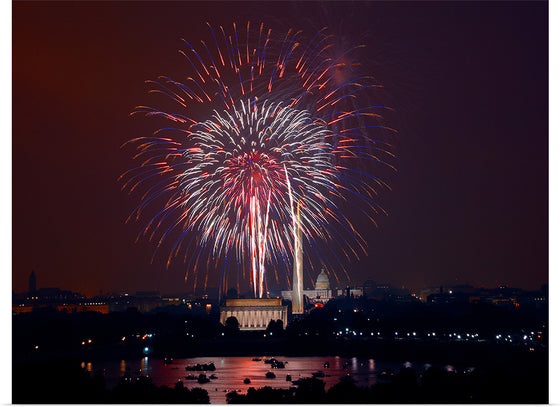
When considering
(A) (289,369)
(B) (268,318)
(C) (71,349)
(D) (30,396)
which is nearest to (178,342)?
(C) (71,349)

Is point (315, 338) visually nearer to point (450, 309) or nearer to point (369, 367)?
point (369, 367)

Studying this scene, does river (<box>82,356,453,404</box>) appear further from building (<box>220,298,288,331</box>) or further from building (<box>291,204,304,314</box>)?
building (<box>291,204,304,314</box>)

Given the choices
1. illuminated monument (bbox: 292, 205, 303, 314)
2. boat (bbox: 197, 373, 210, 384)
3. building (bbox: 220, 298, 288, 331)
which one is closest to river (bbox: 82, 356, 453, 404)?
boat (bbox: 197, 373, 210, 384)

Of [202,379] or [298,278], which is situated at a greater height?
[298,278]

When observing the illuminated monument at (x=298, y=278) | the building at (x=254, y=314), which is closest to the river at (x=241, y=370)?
the building at (x=254, y=314)

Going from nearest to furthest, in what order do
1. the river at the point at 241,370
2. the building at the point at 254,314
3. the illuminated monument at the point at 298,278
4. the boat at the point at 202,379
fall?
the river at the point at 241,370 < the boat at the point at 202,379 < the building at the point at 254,314 < the illuminated monument at the point at 298,278

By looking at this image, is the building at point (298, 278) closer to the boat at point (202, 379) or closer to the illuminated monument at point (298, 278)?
the illuminated monument at point (298, 278)

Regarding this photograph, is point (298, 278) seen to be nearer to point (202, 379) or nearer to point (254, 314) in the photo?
point (254, 314)

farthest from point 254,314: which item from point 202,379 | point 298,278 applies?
point 202,379

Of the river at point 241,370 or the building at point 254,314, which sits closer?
the river at point 241,370
